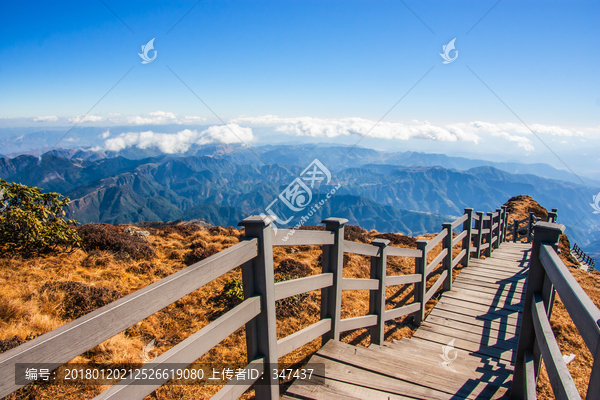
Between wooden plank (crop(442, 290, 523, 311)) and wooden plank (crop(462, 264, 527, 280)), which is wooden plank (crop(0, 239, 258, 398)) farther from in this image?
wooden plank (crop(462, 264, 527, 280))

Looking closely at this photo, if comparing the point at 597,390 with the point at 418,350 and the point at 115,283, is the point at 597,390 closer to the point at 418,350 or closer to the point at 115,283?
the point at 418,350

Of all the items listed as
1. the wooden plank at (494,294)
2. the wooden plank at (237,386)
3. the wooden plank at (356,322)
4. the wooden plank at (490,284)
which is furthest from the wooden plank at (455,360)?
the wooden plank at (490,284)

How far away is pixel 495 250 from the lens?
35.0ft

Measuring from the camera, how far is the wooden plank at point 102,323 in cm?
108

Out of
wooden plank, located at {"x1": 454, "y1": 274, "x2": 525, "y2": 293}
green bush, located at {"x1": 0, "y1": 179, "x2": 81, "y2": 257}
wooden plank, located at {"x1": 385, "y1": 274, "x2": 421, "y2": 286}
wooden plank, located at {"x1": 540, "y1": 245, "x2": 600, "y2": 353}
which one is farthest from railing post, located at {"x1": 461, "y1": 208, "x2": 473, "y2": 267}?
green bush, located at {"x1": 0, "y1": 179, "x2": 81, "y2": 257}

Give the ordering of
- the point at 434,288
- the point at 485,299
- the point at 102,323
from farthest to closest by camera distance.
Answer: the point at 485,299
the point at 434,288
the point at 102,323

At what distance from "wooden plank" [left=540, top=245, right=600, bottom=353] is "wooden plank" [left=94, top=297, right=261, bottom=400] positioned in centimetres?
193

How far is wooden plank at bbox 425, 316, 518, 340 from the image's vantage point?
5.18 meters

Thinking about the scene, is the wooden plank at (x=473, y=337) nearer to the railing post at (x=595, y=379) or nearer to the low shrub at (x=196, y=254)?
the railing post at (x=595, y=379)

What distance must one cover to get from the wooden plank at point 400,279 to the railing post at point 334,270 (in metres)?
1.24

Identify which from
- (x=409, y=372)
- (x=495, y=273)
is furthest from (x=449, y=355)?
(x=495, y=273)

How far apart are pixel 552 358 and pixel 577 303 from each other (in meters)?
0.48

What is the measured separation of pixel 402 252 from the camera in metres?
5.05

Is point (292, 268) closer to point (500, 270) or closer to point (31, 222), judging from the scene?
point (500, 270)
